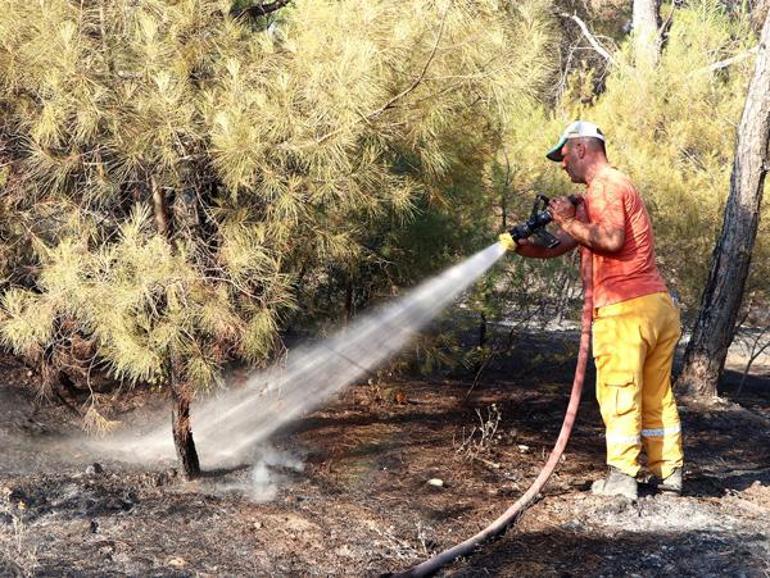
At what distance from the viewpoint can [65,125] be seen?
3420 mm

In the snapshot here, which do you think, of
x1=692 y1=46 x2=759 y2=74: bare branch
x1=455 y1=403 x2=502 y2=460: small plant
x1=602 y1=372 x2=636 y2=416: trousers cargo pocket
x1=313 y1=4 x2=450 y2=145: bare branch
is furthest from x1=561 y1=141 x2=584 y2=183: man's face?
x1=692 y1=46 x2=759 y2=74: bare branch

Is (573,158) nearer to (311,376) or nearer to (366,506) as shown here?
(366,506)

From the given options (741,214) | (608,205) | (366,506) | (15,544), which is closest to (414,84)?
(608,205)

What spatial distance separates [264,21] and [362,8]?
3.25 ft

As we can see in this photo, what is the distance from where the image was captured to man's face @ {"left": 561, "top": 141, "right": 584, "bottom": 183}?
161 inches

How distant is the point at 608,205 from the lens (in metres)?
3.90

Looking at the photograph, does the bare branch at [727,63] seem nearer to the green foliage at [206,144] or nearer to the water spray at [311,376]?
the water spray at [311,376]

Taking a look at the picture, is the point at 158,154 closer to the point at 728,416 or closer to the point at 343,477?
the point at 343,477

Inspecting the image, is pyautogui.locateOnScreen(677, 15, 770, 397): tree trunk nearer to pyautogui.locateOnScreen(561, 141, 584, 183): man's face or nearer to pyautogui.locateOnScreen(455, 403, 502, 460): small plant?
pyautogui.locateOnScreen(455, 403, 502, 460): small plant

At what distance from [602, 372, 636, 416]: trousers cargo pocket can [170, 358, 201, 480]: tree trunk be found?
1.95m

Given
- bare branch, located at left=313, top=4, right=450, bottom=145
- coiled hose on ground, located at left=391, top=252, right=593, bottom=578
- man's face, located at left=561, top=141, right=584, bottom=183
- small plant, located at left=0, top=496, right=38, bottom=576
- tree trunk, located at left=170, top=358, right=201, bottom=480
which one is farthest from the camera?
man's face, located at left=561, top=141, right=584, bottom=183

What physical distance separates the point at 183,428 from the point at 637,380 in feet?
7.01

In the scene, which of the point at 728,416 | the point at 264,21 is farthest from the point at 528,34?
the point at 728,416

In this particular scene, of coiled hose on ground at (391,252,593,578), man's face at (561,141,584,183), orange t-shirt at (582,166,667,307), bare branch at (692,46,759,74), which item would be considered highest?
bare branch at (692,46,759,74)
